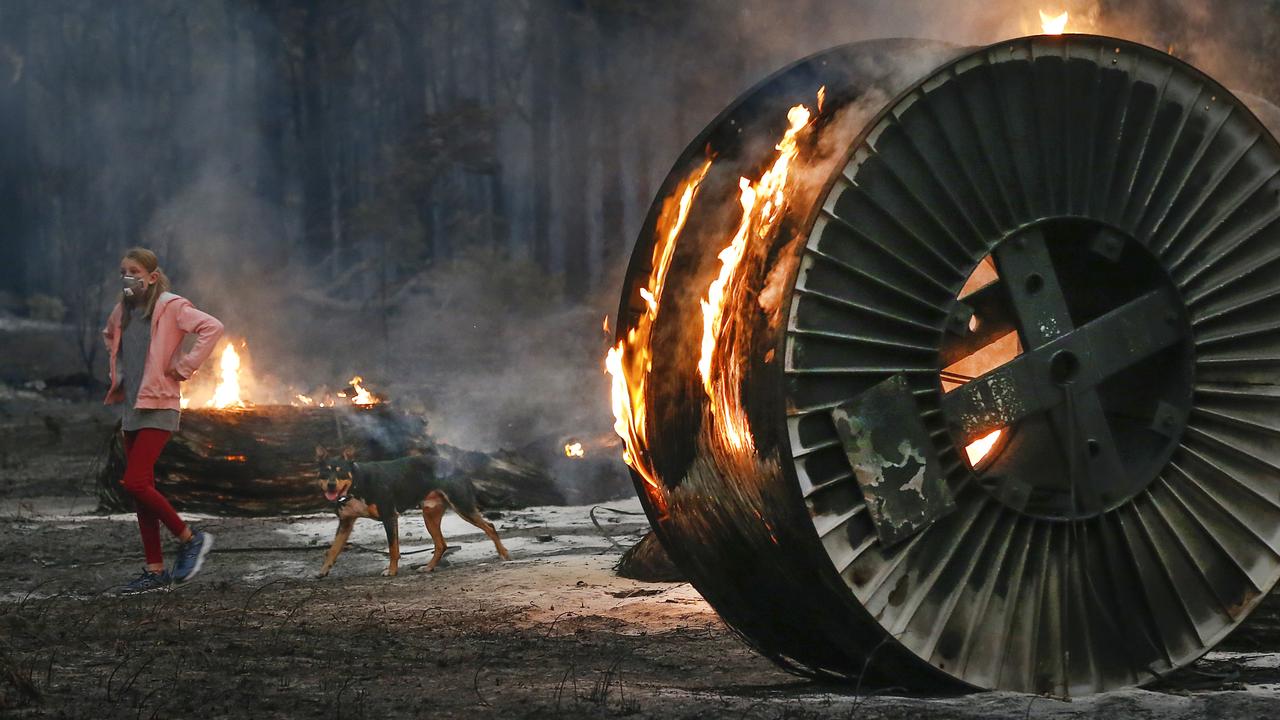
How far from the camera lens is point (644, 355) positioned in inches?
231

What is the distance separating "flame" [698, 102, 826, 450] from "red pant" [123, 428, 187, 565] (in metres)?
5.06

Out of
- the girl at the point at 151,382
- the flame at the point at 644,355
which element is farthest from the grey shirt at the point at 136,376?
the flame at the point at 644,355

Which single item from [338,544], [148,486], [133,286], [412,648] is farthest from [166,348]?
[412,648]

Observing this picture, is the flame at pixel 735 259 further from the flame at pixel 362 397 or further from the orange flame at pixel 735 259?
the flame at pixel 362 397

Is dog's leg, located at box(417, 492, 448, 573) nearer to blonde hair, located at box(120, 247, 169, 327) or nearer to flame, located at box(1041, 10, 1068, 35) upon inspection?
blonde hair, located at box(120, 247, 169, 327)

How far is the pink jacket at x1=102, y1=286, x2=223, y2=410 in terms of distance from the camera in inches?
352

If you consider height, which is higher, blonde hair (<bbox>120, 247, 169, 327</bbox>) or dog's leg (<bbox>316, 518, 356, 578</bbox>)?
blonde hair (<bbox>120, 247, 169, 327</bbox>)

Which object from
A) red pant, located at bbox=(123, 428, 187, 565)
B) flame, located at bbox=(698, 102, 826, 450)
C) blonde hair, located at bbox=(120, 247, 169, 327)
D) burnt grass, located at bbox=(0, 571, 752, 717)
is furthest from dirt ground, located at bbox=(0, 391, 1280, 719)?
blonde hair, located at bbox=(120, 247, 169, 327)

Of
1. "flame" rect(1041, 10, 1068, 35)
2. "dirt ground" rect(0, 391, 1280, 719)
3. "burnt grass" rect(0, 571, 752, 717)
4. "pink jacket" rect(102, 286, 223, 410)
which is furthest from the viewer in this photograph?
"pink jacket" rect(102, 286, 223, 410)

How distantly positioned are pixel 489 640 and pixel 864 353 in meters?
3.08

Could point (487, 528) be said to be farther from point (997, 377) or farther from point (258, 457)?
point (997, 377)

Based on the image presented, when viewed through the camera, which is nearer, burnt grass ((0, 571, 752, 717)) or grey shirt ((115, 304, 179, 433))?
burnt grass ((0, 571, 752, 717))

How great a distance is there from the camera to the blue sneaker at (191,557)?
362 inches

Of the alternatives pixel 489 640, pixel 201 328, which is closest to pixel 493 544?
pixel 201 328
